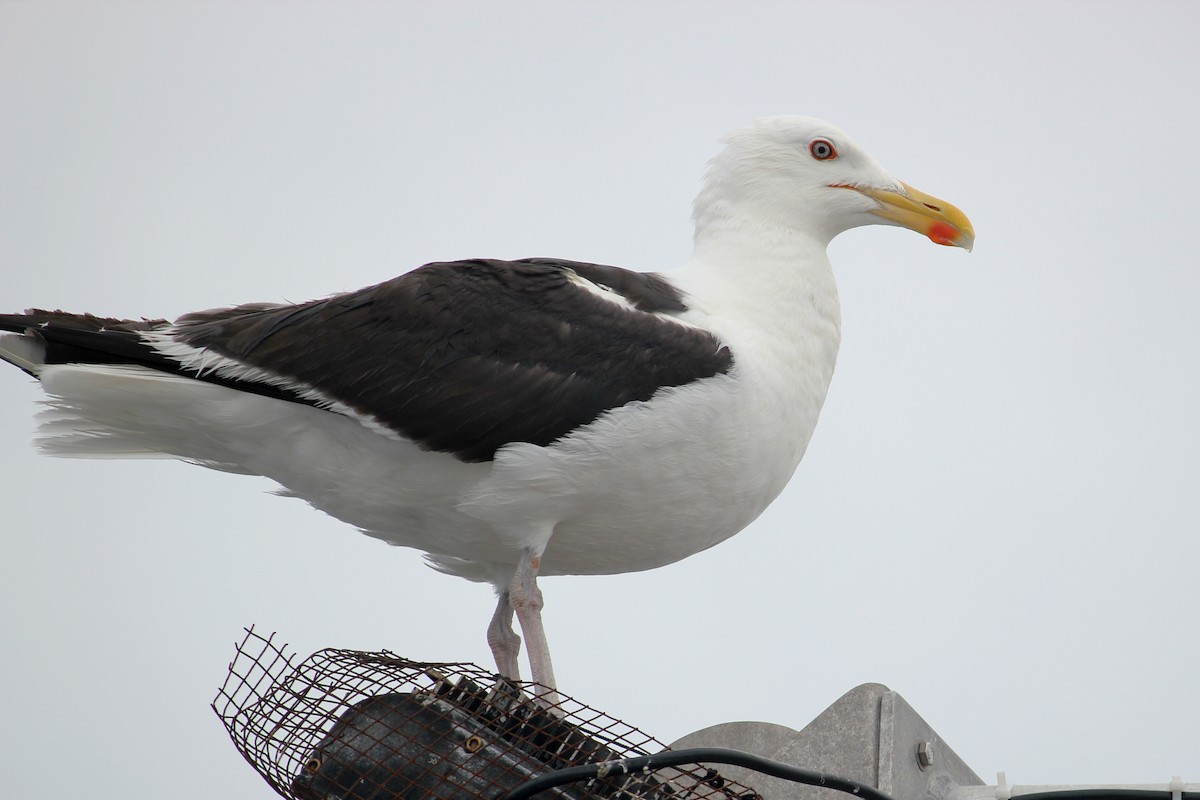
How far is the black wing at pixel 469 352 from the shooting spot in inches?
245

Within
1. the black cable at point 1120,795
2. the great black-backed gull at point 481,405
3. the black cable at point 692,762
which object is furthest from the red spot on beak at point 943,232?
the black cable at point 692,762

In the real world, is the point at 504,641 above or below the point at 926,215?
below

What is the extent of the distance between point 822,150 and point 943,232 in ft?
2.51

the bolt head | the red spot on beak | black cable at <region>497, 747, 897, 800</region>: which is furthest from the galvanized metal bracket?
the red spot on beak

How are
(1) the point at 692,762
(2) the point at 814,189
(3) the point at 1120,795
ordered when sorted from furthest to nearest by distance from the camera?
(2) the point at 814,189
(3) the point at 1120,795
(1) the point at 692,762

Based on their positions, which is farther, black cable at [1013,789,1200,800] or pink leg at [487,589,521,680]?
pink leg at [487,589,521,680]

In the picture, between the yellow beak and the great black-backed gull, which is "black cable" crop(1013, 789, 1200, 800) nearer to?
the great black-backed gull

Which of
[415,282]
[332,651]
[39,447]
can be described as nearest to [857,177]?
[415,282]

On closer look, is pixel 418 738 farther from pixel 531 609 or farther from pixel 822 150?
pixel 822 150

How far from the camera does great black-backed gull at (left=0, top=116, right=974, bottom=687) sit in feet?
20.5

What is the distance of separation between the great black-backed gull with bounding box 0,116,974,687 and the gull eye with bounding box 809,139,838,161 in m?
1.36

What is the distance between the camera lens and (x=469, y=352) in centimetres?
634

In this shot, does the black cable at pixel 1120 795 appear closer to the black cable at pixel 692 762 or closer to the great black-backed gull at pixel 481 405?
the black cable at pixel 692 762

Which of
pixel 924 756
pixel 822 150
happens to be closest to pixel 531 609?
pixel 924 756
